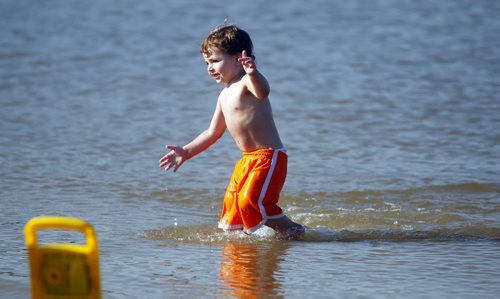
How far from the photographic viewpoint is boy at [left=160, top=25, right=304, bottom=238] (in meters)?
5.32

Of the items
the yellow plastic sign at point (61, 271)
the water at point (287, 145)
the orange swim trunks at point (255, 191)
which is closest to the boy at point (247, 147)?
the orange swim trunks at point (255, 191)

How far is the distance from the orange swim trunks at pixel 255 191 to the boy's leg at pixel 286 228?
0.10ft

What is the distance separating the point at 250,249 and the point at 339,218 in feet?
3.17

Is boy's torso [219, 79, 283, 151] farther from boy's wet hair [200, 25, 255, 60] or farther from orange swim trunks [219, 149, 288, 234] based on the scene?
boy's wet hair [200, 25, 255, 60]

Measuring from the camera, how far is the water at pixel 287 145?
481 cm

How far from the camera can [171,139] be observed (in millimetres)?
8328

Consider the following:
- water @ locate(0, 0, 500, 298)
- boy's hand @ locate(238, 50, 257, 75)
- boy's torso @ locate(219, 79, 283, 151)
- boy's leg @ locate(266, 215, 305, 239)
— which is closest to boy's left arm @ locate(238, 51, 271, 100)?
boy's hand @ locate(238, 50, 257, 75)

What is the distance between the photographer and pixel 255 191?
5320 millimetres

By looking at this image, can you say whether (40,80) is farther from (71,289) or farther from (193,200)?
(71,289)

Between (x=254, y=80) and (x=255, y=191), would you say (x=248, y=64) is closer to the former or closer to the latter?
(x=254, y=80)

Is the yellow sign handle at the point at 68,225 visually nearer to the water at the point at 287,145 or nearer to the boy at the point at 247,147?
the water at the point at 287,145

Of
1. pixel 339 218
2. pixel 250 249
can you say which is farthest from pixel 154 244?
pixel 339 218

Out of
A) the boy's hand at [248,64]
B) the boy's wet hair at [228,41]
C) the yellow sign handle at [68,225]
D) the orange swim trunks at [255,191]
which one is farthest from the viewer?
the boy's wet hair at [228,41]

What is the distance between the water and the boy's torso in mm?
525
